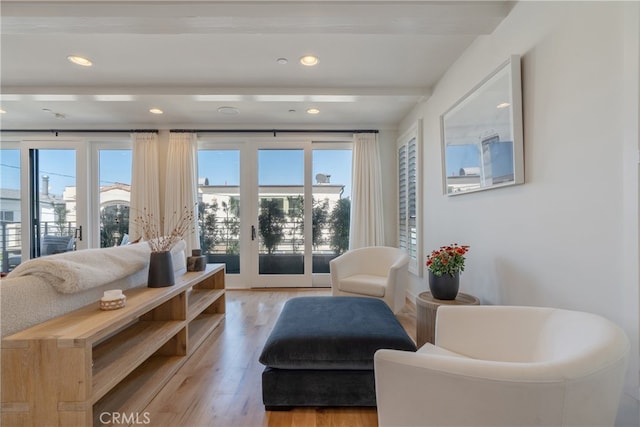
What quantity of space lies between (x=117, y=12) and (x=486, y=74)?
259 cm

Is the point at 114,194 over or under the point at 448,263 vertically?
over

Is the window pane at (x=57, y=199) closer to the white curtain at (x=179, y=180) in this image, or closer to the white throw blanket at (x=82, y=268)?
the white curtain at (x=179, y=180)

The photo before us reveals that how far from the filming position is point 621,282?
1.13 meters

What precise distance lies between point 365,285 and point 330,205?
5.74 feet

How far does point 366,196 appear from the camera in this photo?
13.8 feet

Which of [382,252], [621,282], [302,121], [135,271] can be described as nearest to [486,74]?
[621,282]

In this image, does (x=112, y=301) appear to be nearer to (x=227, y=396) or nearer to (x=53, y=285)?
(x=53, y=285)

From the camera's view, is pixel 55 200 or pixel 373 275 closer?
pixel 373 275

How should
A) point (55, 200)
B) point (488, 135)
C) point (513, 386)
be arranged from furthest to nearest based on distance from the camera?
point (55, 200) → point (488, 135) → point (513, 386)

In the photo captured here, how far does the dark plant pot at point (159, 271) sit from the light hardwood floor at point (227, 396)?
2.16 ft

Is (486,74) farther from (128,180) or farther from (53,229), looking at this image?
(53,229)

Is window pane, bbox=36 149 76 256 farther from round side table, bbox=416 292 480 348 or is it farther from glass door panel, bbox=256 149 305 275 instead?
round side table, bbox=416 292 480 348

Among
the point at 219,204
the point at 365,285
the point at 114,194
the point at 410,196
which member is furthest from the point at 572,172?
the point at 114,194

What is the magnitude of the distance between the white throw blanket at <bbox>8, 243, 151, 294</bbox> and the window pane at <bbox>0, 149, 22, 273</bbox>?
3896mm
